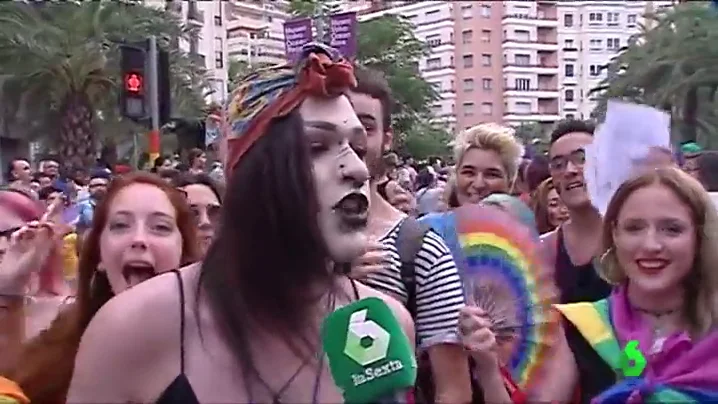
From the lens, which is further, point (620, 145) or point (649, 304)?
point (620, 145)

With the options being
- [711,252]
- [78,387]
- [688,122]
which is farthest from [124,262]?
[688,122]

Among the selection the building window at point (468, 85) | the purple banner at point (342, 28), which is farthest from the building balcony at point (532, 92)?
the purple banner at point (342, 28)

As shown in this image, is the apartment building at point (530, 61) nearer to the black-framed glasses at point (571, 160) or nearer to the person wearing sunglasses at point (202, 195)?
the black-framed glasses at point (571, 160)

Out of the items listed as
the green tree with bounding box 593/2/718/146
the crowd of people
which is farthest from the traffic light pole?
the green tree with bounding box 593/2/718/146

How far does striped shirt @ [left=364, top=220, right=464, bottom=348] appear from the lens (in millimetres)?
2924

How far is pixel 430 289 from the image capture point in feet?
9.64

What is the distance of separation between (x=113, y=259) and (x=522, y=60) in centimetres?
8333

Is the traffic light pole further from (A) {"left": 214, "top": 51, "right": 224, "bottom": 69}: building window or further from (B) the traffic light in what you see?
(A) {"left": 214, "top": 51, "right": 224, "bottom": 69}: building window

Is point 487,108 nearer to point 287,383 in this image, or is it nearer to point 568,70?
point 568,70

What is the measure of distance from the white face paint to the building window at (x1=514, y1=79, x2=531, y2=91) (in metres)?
83.0

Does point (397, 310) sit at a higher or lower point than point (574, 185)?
lower

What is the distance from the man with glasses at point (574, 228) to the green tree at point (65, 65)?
18.4 m

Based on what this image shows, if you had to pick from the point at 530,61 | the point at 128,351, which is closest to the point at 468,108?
the point at 530,61

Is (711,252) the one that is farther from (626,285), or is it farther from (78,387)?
(78,387)
